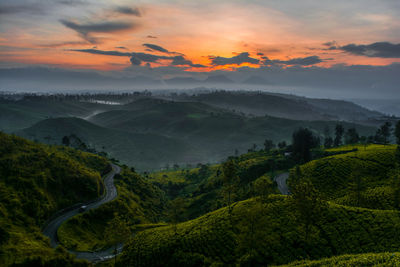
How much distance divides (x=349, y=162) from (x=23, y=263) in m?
112

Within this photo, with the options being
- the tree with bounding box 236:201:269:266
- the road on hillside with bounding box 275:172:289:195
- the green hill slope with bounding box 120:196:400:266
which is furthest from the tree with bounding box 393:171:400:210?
the tree with bounding box 236:201:269:266

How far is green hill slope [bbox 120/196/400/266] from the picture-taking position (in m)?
47.1

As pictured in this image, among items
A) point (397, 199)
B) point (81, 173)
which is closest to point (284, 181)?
point (397, 199)

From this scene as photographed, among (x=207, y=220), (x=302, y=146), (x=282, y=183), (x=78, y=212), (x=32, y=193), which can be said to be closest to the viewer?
(x=207, y=220)

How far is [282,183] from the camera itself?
108 meters

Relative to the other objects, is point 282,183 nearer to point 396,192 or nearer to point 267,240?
point 396,192

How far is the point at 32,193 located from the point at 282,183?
95.4 meters

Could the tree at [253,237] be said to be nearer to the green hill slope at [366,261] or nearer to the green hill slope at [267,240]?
the green hill slope at [267,240]

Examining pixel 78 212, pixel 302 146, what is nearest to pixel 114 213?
pixel 78 212

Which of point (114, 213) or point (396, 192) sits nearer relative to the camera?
point (114, 213)

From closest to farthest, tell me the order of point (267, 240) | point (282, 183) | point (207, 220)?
1. point (267, 240)
2. point (207, 220)
3. point (282, 183)

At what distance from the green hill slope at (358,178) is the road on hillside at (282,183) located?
9.30 m

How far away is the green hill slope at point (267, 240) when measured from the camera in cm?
4709

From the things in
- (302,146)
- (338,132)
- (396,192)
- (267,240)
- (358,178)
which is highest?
(338,132)
